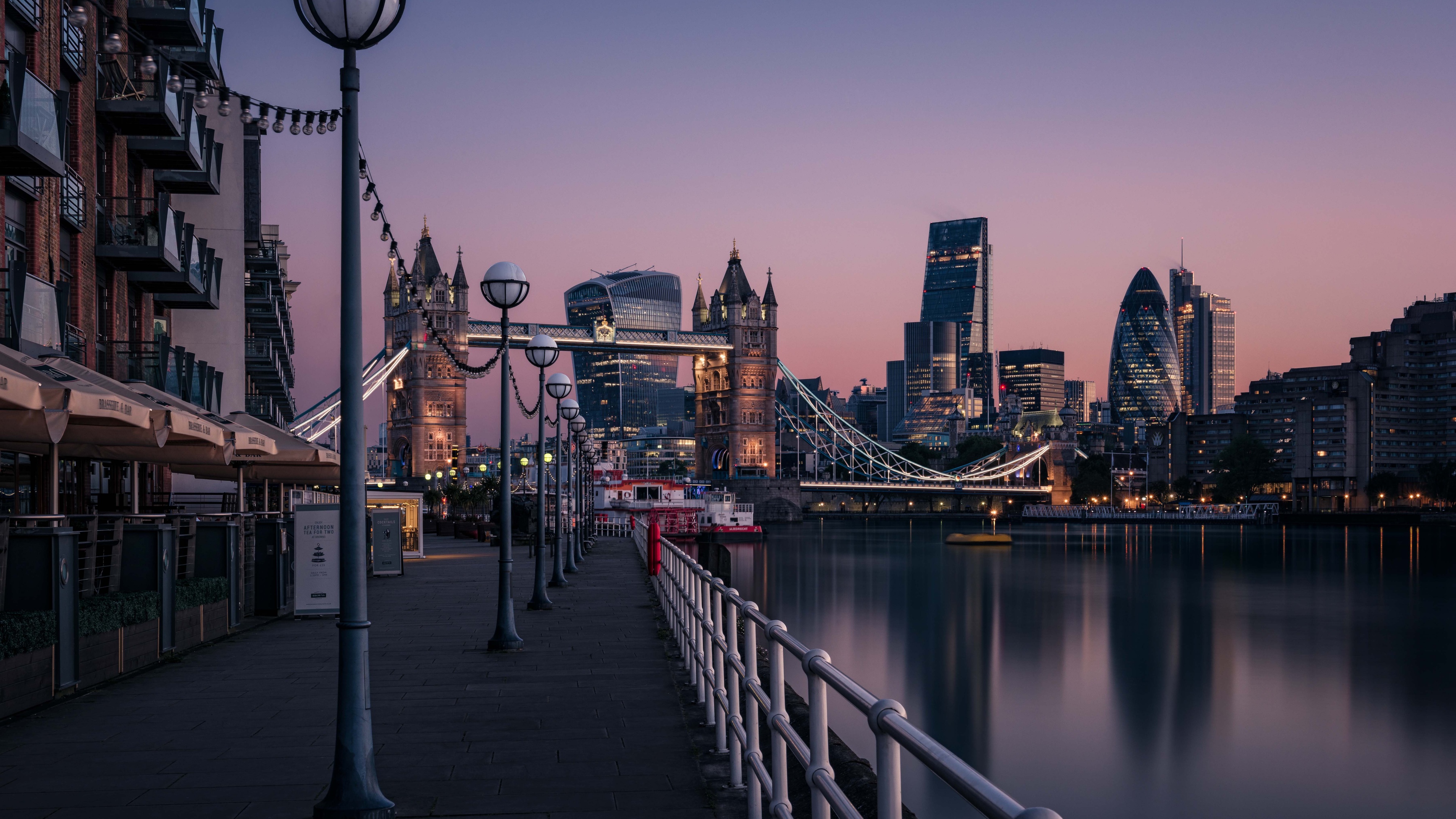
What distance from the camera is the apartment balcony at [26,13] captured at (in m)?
19.3

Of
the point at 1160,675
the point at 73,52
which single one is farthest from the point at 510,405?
the point at 1160,675

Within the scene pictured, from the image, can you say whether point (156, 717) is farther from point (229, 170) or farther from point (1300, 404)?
point (1300, 404)

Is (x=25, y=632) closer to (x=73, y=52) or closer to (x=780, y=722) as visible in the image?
(x=780, y=722)

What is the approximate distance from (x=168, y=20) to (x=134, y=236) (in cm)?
459

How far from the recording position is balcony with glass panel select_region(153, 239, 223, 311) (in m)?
28.4

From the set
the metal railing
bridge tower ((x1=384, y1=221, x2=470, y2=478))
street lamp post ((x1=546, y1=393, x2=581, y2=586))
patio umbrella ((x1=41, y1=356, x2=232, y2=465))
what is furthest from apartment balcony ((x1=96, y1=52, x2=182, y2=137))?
bridge tower ((x1=384, y1=221, x2=470, y2=478))

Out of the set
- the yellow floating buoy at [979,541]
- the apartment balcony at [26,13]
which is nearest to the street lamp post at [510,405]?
the apartment balcony at [26,13]

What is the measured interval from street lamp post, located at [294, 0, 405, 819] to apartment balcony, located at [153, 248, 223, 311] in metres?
22.9

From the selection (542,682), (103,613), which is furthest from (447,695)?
(103,613)

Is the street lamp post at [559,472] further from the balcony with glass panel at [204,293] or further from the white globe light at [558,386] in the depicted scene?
the balcony with glass panel at [204,293]

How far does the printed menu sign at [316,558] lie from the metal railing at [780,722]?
7.09 m

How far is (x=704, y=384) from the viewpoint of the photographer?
156500mm

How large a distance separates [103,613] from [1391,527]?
154m

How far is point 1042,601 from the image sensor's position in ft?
167
